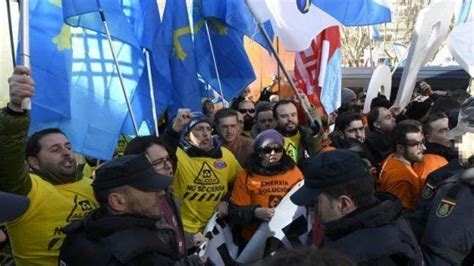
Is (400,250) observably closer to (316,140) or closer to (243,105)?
(316,140)

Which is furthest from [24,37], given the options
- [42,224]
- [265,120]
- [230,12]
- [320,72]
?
[320,72]

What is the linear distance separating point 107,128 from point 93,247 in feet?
9.05

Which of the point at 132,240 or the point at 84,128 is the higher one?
the point at 132,240

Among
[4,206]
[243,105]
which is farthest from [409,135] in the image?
[243,105]

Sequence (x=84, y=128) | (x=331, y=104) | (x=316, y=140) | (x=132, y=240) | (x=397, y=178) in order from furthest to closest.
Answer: (x=331, y=104) → (x=316, y=140) → (x=84, y=128) → (x=397, y=178) → (x=132, y=240)

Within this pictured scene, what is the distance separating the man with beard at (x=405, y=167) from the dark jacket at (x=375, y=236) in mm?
1930

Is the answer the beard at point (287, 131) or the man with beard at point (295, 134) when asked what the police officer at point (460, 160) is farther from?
the beard at point (287, 131)

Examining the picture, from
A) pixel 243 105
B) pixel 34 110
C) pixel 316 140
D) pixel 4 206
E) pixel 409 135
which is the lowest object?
pixel 243 105

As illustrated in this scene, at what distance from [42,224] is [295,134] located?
114 inches

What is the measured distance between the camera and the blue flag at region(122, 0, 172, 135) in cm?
549

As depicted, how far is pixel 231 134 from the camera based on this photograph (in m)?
5.36

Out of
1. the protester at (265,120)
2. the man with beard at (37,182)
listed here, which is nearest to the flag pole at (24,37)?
the man with beard at (37,182)

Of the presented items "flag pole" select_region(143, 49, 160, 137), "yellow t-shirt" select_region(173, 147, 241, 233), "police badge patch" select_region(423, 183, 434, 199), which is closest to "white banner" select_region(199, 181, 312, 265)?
"yellow t-shirt" select_region(173, 147, 241, 233)

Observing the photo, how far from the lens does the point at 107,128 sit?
5.13 meters
